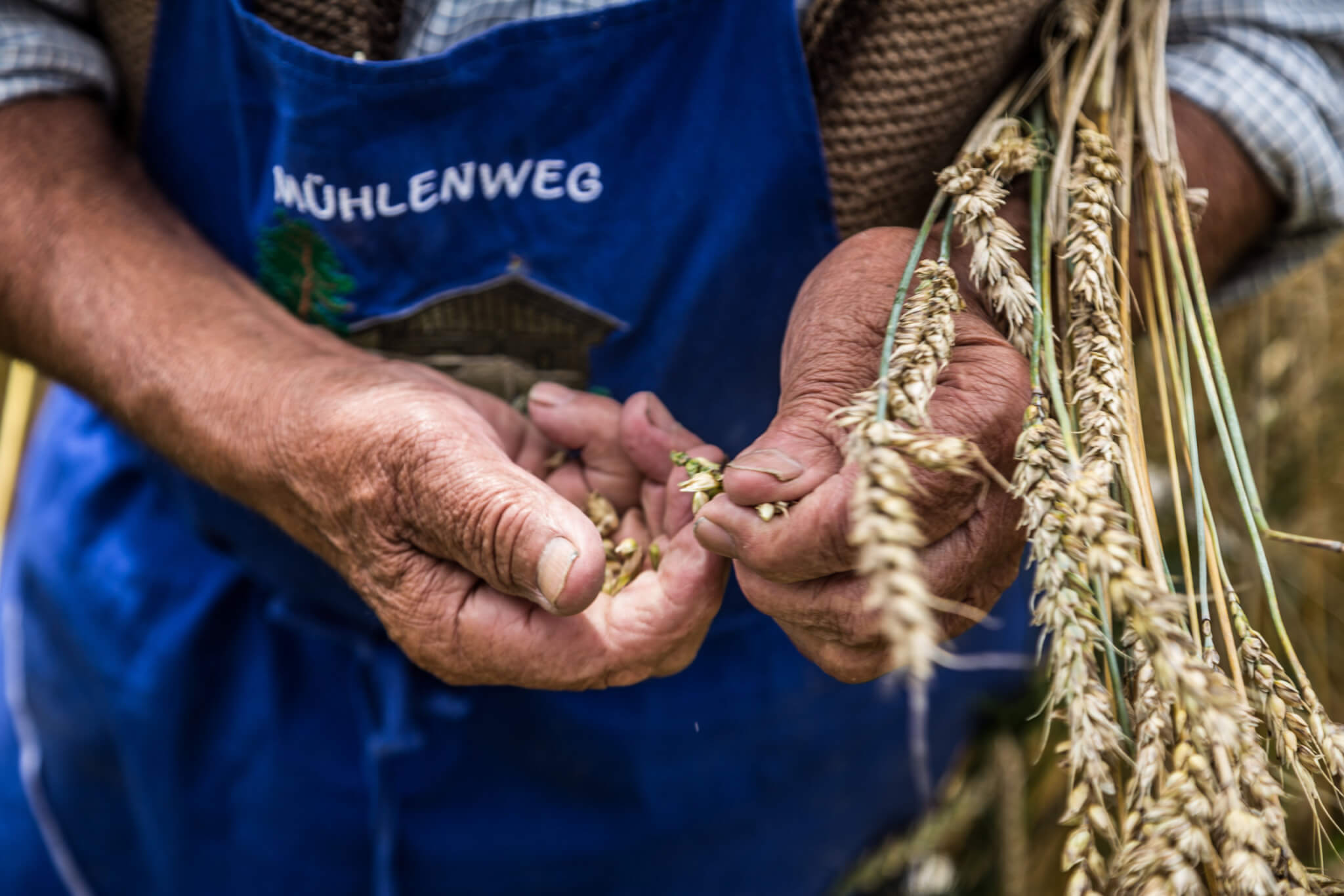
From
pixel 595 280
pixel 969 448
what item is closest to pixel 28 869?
pixel 595 280

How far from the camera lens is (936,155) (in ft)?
2.37

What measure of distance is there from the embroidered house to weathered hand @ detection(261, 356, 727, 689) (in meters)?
0.11

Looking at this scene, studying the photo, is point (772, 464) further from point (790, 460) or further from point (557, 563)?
point (557, 563)

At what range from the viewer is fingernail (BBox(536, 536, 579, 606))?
537 mm

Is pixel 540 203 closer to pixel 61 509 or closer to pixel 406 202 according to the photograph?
pixel 406 202

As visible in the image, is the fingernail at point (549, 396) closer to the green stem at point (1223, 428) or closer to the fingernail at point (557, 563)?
the fingernail at point (557, 563)

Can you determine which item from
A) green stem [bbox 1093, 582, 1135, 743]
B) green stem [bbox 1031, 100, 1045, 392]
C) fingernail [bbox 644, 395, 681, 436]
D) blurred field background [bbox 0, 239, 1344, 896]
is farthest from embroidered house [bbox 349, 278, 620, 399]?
blurred field background [bbox 0, 239, 1344, 896]

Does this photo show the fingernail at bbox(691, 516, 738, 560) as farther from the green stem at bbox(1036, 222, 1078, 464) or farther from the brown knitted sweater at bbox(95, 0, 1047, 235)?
the brown knitted sweater at bbox(95, 0, 1047, 235)

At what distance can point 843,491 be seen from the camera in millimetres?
469

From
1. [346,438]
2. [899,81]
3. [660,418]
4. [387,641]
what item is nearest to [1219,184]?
[899,81]

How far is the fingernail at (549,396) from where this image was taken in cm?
74

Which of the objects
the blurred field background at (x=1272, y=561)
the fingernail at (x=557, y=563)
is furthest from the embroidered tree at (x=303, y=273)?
the blurred field background at (x=1272, y=561)

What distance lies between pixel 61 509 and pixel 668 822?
85 centimetres

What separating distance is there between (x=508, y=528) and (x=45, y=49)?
0.61m
